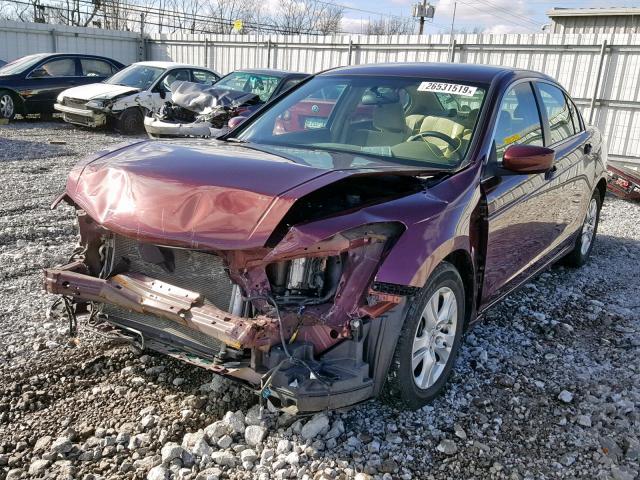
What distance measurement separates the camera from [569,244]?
17.8ft

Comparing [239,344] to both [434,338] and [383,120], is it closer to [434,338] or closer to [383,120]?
[434,338]

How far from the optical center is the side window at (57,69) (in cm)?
1433

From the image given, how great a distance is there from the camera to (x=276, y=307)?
256 cm

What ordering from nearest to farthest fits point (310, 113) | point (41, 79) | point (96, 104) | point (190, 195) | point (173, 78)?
point (190, 195) → point (310, 113) → point (96, 104) → point (173, 78) → point (41, 79)

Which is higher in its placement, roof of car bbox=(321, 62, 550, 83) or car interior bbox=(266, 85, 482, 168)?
roof of car bbox=(321, 62, 550, 83)

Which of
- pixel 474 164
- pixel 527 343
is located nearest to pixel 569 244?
pixel 527 343

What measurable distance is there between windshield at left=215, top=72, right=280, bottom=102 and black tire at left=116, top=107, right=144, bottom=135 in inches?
90.0

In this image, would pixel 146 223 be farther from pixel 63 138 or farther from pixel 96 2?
pixel 96 2

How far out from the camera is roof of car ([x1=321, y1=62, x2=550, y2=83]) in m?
4.07

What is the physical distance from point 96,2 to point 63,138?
86.3 ft

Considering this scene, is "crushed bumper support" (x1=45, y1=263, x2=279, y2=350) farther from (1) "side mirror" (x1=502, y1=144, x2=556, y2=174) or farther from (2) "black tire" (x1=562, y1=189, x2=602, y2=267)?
(2) "black tire" (x1=562, y1=189, x2=602, y2=267)

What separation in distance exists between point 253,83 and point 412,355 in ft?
31.7

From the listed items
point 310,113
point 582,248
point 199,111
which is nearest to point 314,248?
point 310,113

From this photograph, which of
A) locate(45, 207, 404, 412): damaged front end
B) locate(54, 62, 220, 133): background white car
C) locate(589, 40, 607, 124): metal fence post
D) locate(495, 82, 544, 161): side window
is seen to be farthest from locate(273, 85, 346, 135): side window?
locate(589, 40, 607, 124): metal fence post
